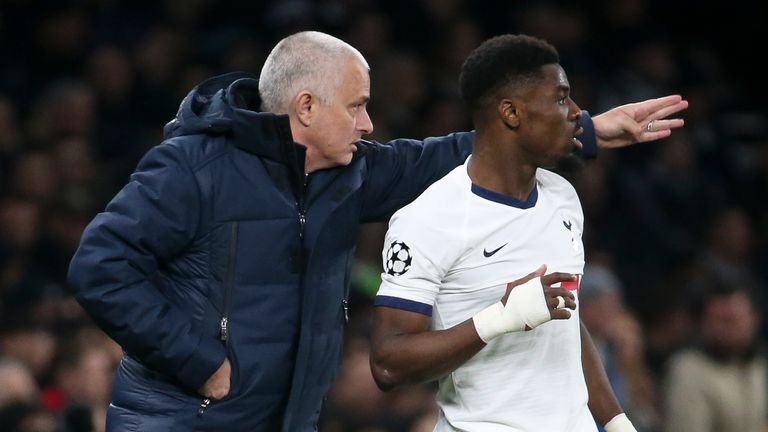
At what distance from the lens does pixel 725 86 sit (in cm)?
1023

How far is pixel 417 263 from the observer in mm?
3420

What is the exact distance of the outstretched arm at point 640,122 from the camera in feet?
13.4

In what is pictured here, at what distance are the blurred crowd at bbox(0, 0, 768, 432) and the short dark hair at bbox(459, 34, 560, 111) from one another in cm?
203

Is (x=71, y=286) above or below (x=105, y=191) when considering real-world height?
above

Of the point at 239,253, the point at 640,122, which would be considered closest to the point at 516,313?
the point at 239,253

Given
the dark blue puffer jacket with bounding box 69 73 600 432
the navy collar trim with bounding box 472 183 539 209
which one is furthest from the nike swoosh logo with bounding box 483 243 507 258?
the dark blue puffer jacket with bounding box 69 73 600 432

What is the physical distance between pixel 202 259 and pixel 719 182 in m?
6.39

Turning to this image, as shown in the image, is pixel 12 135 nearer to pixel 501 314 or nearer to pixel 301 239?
pixel 301 239

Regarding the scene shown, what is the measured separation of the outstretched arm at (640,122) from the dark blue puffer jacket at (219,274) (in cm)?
83

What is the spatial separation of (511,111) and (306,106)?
1.86 feet

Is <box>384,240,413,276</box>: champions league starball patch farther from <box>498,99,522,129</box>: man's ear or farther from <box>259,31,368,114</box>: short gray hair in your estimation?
<box>259,31,368,114</box>: short gray hair

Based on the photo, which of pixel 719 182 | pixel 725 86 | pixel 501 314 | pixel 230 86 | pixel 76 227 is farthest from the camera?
pixel 725 86

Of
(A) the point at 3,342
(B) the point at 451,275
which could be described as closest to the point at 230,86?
(B) the point at 451,275

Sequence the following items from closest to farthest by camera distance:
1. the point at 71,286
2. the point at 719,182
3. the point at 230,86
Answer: the point at 71,286 → the point at 230,86 → the point at 719,182
